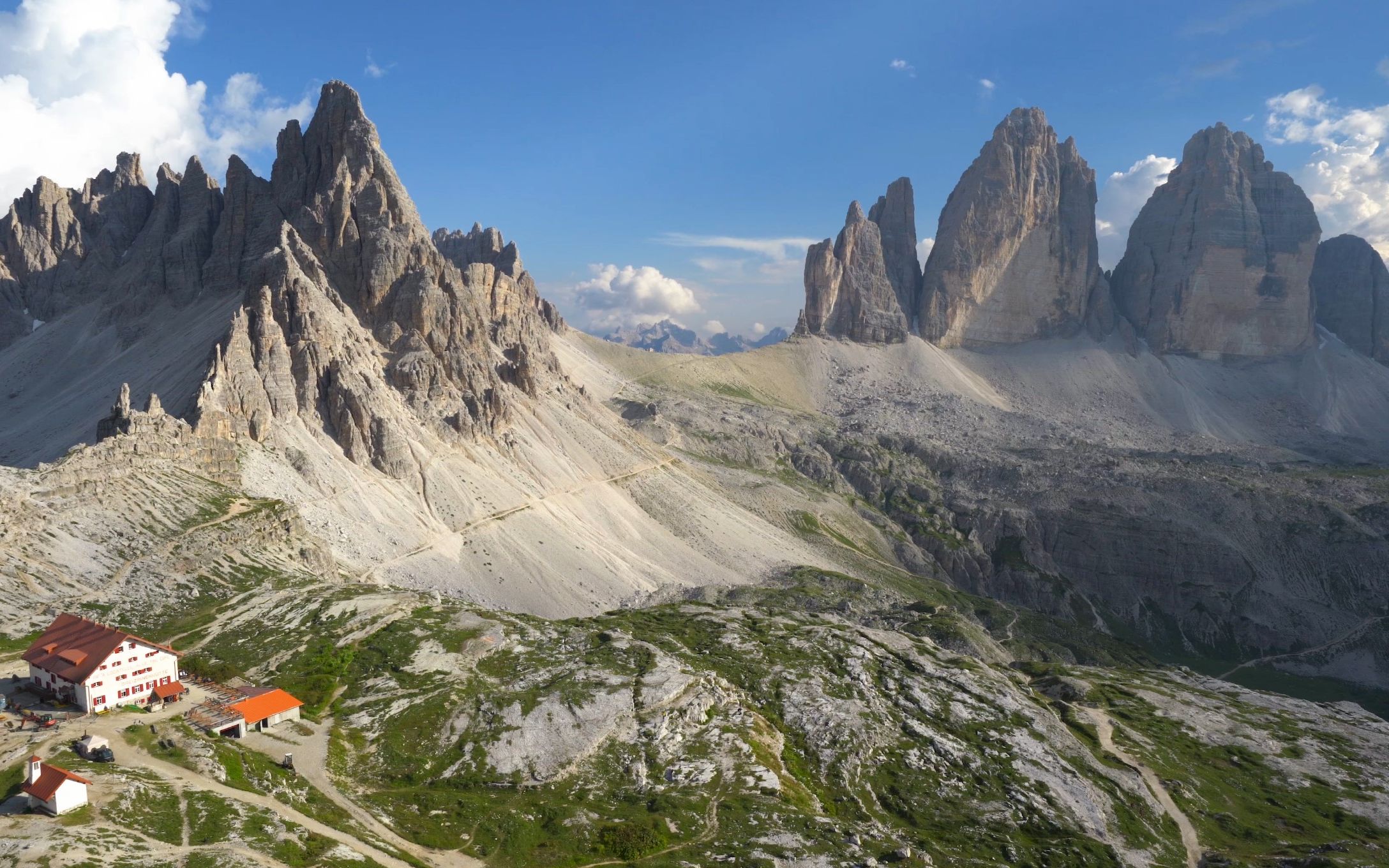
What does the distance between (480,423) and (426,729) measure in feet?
354

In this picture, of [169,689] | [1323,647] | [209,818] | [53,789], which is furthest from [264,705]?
[1323,647]

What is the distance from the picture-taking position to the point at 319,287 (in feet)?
Answer: 535

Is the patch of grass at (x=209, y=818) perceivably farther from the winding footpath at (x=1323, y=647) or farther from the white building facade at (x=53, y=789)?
the winding footpath at (x=1323, y=647)

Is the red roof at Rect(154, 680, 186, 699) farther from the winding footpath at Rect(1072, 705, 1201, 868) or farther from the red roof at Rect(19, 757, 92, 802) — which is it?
the winding footpath at Rect(1072, 705, 1201, 868)

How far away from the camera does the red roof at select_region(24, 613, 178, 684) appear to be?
59.3 meters

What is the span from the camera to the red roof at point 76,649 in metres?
59.3

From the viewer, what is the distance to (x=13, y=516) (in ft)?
280

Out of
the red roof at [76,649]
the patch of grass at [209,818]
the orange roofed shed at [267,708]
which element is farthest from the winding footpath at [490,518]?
the patch of grass at [209,818]

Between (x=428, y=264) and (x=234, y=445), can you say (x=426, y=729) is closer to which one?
(x=234, y=445)

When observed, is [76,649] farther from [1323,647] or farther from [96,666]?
[1323,647]

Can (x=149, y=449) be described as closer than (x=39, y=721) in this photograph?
No

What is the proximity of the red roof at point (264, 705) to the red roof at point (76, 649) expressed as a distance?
25.1ft

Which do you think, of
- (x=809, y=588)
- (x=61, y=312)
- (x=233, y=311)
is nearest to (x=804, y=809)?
(x=809, y=588)

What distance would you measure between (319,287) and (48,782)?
439 feet
